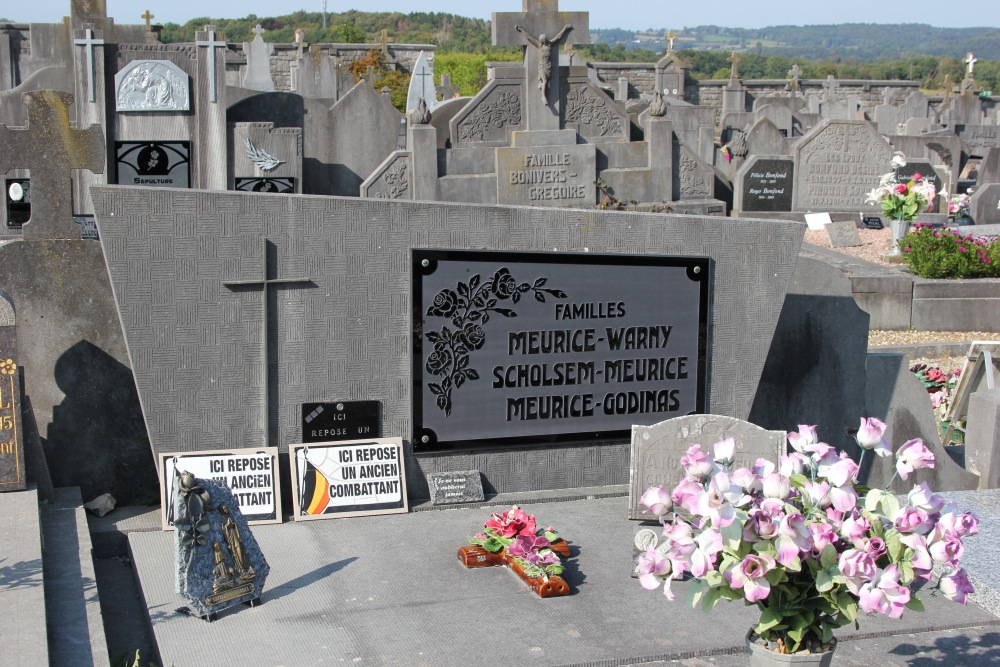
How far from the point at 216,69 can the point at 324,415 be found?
31.2ft

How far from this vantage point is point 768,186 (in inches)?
776

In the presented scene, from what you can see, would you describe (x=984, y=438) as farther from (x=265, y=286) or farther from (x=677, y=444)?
(x=265, y=286)

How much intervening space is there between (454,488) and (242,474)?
1.30m

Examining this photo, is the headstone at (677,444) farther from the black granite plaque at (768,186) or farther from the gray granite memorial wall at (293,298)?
the black granite plaque at (768,186)

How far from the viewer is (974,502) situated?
6.80m

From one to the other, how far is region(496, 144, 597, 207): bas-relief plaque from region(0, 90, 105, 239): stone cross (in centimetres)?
858

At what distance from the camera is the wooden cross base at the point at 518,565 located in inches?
223

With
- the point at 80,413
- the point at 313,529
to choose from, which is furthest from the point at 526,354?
the point at 80,413

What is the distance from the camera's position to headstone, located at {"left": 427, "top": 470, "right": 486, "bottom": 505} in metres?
7.00

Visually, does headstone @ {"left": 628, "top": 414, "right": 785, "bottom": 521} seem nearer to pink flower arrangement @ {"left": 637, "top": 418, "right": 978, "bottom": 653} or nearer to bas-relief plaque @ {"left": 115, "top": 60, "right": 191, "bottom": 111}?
pink flower arrangement @ {"left": 637, "top": 418, "right": 978, "bottom": 653}

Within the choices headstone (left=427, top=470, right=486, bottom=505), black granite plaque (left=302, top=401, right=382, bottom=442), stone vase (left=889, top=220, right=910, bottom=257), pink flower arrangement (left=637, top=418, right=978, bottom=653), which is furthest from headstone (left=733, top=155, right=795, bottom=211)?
pink flower arrangement (left=637, top=418, right=978, bottom=653)

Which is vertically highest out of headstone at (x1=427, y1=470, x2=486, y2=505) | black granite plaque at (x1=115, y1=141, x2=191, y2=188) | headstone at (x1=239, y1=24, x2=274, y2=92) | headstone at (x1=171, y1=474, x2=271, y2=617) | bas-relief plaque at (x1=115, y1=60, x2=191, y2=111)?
headstone at (x1=239, y1=24, x2=274, y2=92)

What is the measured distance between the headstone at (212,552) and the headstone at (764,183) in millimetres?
15477

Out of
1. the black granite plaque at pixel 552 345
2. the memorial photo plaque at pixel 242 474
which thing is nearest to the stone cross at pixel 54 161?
the memorial photo plaque at pixel 242 474
